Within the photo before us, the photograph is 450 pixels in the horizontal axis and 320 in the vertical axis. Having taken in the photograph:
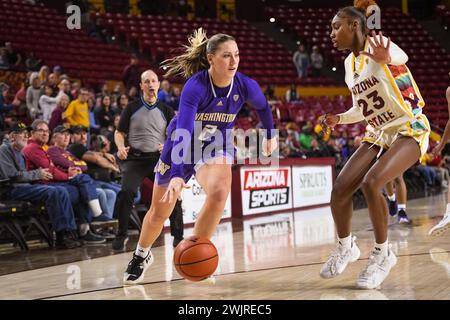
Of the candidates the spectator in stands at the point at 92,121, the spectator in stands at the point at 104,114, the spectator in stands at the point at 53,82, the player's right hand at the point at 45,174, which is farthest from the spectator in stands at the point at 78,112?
the player's right hand at the point at 45,174

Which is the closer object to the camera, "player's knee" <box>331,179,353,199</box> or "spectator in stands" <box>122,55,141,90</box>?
"player's knee" <box>331,179,353,199</box>

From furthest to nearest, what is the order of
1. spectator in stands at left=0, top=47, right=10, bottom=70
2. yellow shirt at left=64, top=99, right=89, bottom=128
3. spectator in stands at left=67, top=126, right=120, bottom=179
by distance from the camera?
spectator in stands at left=0, top=47, right=10, bottom=70, yellow shirt at left=64, top=99, right=89, bottom=128, spectator in stands at left=67, top=126, right=120, bottom=179

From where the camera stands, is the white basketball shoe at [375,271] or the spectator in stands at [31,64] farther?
the spectator in stands at [31,64]

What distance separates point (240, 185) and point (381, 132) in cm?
711

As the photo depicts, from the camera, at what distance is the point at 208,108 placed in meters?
5.25

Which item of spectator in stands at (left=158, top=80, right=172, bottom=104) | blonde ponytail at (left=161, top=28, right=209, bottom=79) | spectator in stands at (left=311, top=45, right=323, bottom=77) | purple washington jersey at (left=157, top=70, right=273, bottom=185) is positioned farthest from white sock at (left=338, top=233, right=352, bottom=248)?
spectator in stands at (left=311, top=45, right=323, bottom=77)

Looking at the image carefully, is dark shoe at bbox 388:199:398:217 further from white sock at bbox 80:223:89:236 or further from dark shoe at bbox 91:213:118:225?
white sock at bbox 80:223:89:236

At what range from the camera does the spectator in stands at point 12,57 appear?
15747 millimetres

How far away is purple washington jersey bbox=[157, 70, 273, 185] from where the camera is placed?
5.10 m

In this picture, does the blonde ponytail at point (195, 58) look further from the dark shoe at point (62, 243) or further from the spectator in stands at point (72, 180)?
the dark shoe at point (62, 243)

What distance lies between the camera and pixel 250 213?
12.7 metres

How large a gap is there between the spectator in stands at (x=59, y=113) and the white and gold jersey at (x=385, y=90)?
→ 6811 millimetres

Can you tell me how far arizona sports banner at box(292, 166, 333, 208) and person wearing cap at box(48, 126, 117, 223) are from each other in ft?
17.8

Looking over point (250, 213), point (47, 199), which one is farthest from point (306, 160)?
point (47, 199)
